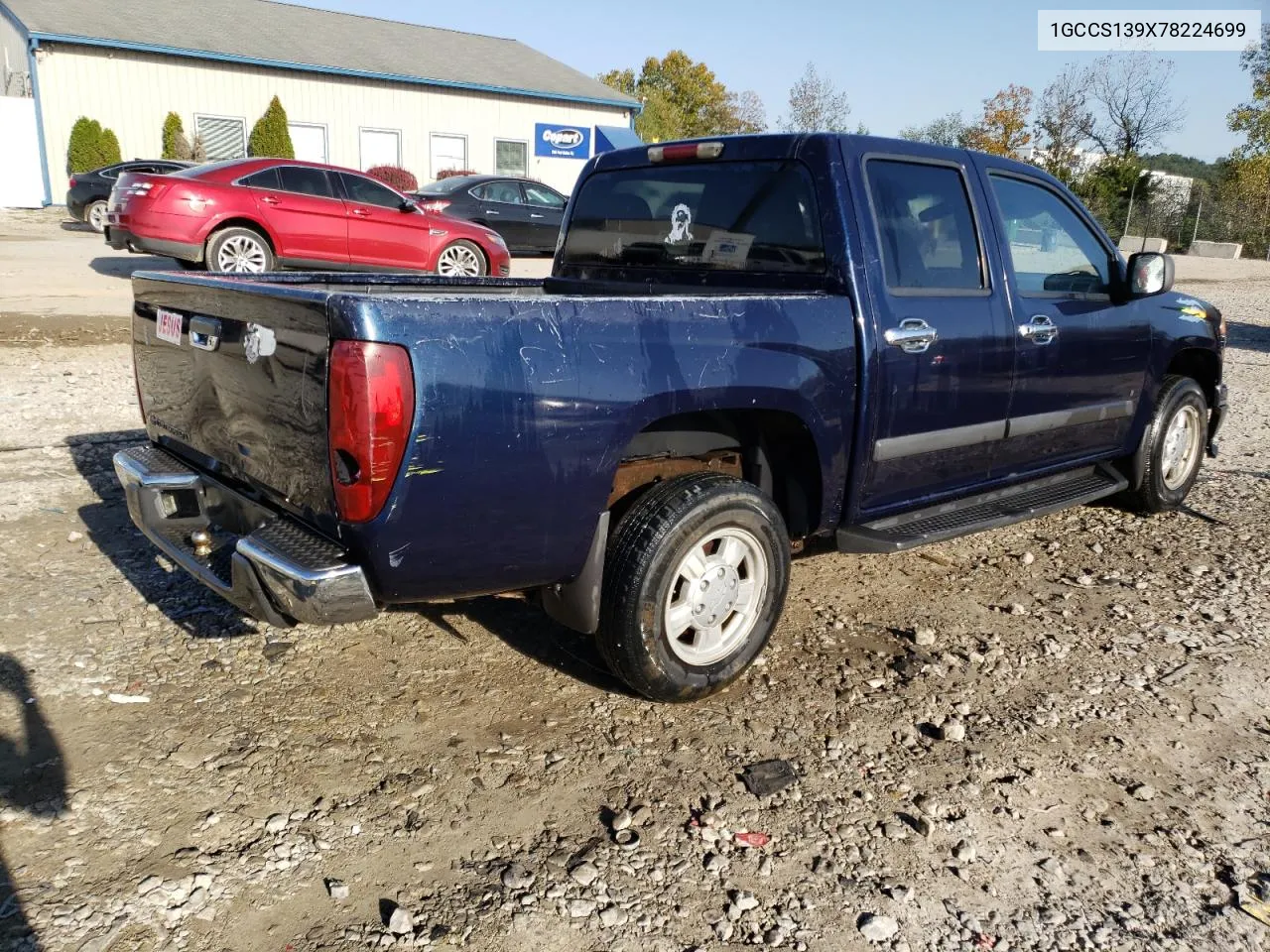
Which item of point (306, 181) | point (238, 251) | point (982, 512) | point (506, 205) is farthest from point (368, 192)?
point (982, 512)

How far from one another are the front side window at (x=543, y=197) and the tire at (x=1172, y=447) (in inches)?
538

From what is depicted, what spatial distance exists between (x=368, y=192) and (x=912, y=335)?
1052 cm

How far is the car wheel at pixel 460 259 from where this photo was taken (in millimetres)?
13297

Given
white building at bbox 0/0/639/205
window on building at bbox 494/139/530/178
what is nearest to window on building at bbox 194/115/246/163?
white building at bbox 0/0/639/205

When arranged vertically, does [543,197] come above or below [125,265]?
above

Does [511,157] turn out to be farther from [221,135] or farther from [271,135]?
[221,135]

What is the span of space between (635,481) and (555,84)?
33.3m

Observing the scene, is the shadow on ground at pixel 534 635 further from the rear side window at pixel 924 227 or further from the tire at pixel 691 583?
the rear side window at pixel 924 227

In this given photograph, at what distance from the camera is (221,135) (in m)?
27.9

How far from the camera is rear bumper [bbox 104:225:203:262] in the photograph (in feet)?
37.2

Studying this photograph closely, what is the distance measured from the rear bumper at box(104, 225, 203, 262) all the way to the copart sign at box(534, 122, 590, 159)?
2333 cm

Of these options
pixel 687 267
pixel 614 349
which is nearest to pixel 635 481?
pixel 614 349

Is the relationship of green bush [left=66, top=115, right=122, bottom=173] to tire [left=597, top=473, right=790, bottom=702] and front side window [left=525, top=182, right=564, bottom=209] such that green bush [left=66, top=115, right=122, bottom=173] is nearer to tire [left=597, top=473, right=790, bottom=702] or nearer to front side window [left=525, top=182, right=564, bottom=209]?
front side window [left=525, top=182, right=564, bottom=209]

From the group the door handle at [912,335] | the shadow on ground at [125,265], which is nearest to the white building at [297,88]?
the shadow on ground at [125,265]
